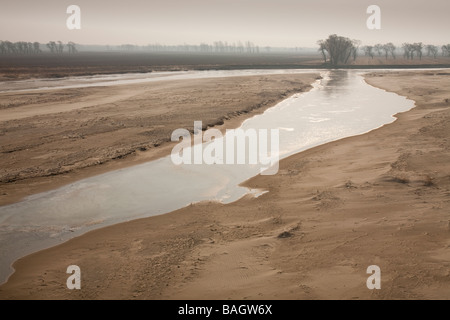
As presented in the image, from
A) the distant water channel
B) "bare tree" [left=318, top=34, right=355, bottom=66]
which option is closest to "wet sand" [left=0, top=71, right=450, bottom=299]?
the distant water channel

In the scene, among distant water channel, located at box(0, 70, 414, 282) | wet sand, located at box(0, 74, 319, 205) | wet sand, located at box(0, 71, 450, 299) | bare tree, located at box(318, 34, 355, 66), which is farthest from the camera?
bare tree, located at box(318, 34, 355, 66)

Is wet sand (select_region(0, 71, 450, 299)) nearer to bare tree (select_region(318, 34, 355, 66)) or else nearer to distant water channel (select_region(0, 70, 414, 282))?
distant water channel (select_region(0, 70, 414, 282))

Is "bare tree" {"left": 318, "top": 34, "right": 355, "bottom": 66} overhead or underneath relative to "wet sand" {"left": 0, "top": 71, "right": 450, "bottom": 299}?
overhead

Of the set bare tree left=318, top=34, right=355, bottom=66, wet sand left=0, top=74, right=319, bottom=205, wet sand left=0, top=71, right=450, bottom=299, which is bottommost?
wet sand left=0, top=71, right=450, bottom=299

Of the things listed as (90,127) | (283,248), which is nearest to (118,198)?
(283,248)

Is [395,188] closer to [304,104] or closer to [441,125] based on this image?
[441,125]

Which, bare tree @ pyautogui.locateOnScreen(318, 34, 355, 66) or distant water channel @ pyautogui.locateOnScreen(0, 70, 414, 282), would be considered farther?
bare tree @ pyautogui.locateOnScreen(318, 34, 355, 66)

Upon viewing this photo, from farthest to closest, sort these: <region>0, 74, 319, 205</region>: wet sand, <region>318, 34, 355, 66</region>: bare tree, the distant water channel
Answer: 1. <region>318, 34, 355, 66</region>: bare tree
2. <region>0, 74, 319, 205</region>: wet sand
3. the distant water channel

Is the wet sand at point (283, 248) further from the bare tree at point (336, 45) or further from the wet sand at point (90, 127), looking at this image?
the bare tree at point (336, 45)
